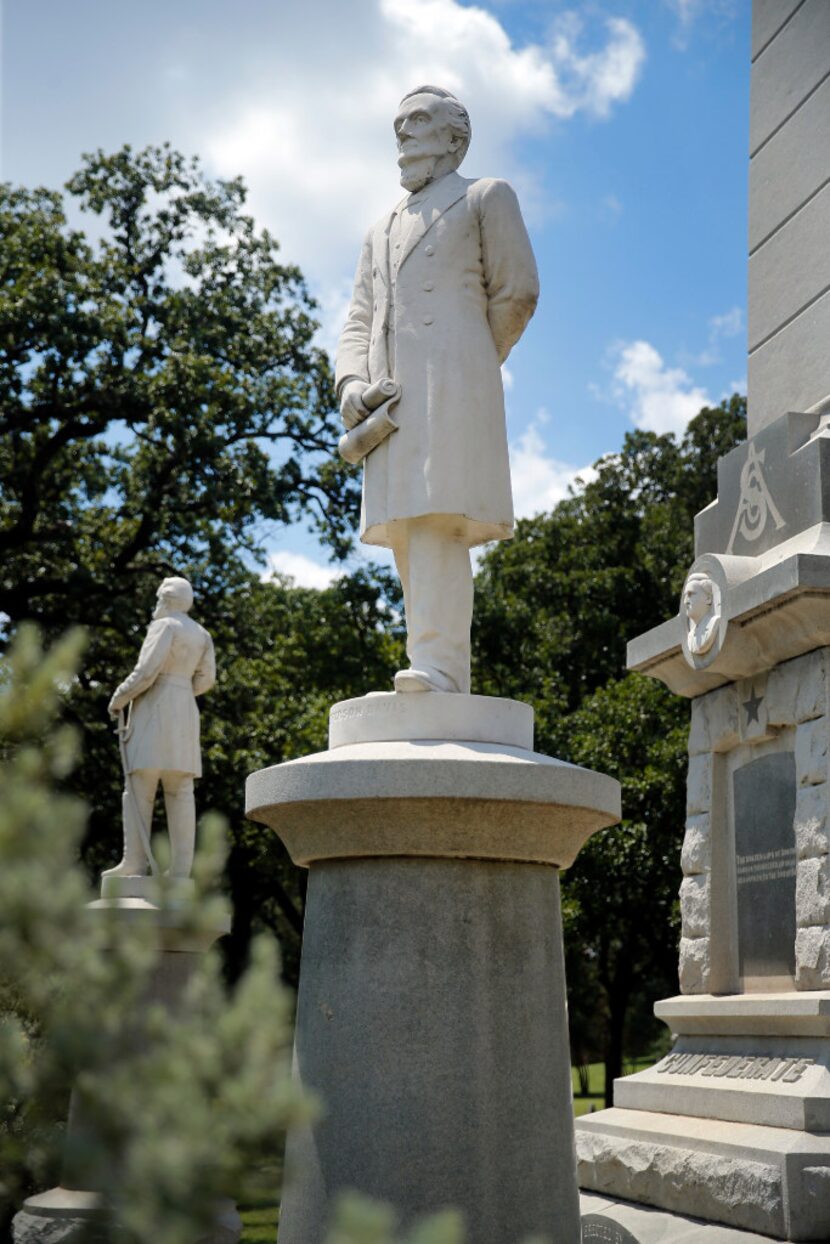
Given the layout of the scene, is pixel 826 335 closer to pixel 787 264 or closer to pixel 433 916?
pixel 787 264

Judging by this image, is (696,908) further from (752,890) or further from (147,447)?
(147,447)

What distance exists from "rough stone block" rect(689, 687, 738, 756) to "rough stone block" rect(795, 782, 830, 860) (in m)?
0.88

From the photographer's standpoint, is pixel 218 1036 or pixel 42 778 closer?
pixel 218 1036

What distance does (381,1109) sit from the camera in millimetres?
4309

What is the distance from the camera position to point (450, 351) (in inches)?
203

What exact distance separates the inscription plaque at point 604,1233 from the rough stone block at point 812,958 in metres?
1.51

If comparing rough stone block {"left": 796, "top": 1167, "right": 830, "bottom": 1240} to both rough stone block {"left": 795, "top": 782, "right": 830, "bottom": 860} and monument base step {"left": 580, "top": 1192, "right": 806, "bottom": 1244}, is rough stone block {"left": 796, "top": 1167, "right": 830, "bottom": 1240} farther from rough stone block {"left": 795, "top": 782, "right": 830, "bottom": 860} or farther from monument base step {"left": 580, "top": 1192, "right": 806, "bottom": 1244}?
rough stone block {"left": 795, "top": 782, "right": 830, "bottom": 860}

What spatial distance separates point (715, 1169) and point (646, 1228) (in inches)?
19.9

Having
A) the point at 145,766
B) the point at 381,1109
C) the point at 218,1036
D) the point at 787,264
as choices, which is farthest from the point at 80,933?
the point at 145,766

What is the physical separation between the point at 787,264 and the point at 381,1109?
6439 mm

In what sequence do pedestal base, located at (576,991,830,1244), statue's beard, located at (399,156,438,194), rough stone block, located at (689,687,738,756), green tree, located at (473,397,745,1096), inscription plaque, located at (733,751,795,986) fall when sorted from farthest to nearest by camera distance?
green tree, located at (473,397,745,1096)
rough stone block, located at (689,687,738,756)
inscription plaque, located at (733,751,795,986)
pedestal base, located at (576,991,830,1244)
statue's beard, located at (399,156,438,194)

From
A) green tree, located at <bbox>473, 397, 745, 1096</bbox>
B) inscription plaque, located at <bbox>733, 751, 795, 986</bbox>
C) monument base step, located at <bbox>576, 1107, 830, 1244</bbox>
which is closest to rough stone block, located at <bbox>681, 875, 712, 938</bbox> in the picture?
inscription plaque, located at <bbox>733, 751, 795, 986</bbox>

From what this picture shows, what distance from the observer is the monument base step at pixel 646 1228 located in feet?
19.9

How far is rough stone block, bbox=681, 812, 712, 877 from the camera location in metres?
8.14
